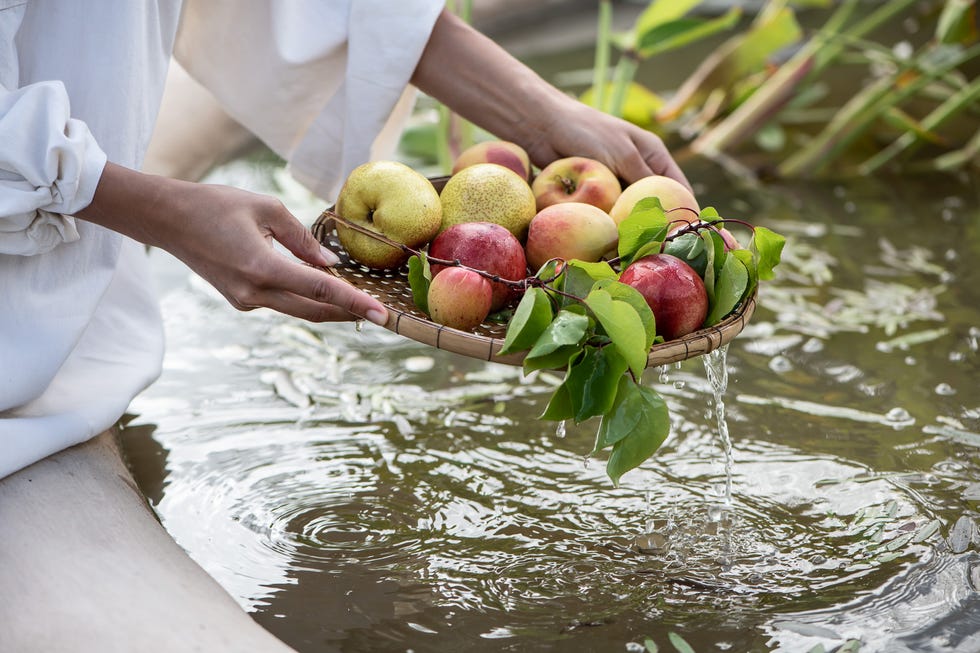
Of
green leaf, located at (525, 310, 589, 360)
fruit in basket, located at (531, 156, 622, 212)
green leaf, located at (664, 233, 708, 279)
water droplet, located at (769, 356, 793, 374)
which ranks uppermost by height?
fruit in basket, located at (531, 156, 622, 212)

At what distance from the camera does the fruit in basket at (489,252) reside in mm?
1507

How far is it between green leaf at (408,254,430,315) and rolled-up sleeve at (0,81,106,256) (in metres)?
0.41

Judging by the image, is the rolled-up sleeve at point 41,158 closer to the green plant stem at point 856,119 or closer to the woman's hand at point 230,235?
the woman's hand at point 230,235

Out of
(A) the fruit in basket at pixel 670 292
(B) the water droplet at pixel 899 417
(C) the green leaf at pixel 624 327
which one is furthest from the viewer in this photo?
(B) the water droplet at pixel 899 417

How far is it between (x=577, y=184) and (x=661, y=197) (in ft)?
0.47

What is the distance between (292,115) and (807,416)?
41.7 inches

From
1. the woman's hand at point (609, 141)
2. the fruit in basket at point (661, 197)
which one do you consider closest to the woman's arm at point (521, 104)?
the woman's hand at point (609, 141)

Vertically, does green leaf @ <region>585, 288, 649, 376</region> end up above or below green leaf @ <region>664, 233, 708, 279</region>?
below

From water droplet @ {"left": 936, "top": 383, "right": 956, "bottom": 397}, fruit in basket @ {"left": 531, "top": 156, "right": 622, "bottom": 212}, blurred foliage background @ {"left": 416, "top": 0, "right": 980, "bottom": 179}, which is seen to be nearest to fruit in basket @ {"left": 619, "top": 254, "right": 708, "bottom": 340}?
fruit in basket @ {"left": 531, "top": 156, "right": 622, "bottom": 212}

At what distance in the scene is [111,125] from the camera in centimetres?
150

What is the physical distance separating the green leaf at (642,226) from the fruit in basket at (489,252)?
0.15m

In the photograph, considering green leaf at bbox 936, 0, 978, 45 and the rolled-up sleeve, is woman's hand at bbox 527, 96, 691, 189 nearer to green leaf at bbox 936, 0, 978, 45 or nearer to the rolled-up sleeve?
the rolled-up sleeve

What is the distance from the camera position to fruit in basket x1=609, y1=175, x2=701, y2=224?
1.61 m

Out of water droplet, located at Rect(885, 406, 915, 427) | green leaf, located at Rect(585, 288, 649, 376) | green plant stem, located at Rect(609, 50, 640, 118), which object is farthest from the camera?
green plant stem, located at Rect(609, 50, 640, 118)
